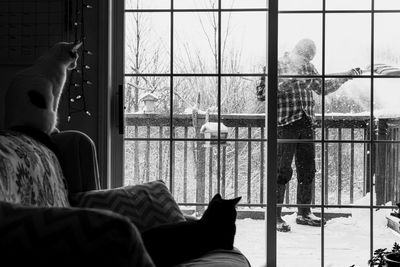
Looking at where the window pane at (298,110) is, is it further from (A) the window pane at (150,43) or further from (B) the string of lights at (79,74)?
(B) the string of lights at (79,74)

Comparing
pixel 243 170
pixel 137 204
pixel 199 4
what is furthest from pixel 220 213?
pixel 199 4

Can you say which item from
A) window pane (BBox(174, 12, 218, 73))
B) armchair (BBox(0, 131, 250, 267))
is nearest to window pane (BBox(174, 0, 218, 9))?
window pane (BBox(174, 12, 218, 73))

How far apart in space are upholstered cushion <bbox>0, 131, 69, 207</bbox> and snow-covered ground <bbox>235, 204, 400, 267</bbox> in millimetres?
1343

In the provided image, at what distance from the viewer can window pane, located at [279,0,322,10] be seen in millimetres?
2877

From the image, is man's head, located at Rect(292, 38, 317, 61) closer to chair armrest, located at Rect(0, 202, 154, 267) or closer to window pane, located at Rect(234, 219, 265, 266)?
window pane, located at Rect(234, 219, 265, 266)

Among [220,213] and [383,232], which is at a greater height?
[220,213]

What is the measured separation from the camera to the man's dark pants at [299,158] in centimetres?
289

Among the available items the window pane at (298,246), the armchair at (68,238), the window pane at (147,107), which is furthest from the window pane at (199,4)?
the armchair at (68,238)

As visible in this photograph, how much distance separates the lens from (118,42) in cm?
287

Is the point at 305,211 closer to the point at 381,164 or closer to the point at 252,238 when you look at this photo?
the point at 252,238

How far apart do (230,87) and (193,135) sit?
33cm

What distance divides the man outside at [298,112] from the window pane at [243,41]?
142mm

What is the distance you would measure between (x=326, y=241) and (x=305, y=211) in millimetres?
202

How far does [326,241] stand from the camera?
2902 millimetres
